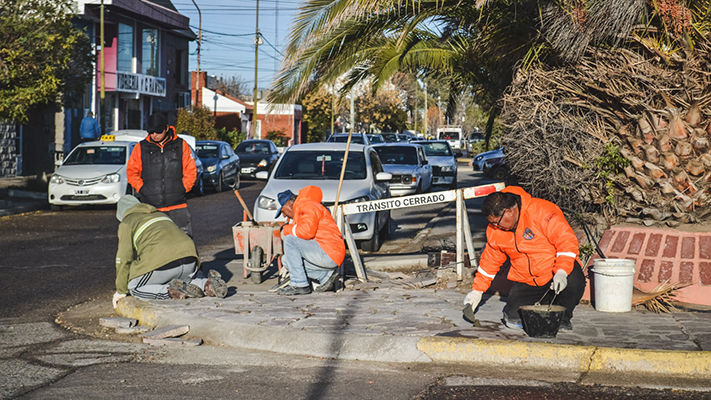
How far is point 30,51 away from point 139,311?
12.6m

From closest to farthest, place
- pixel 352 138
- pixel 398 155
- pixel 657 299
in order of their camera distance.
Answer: pixel 657 299, pixel 398 155, pixel 352 138

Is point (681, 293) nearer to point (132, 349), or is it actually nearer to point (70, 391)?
point (132, 349)

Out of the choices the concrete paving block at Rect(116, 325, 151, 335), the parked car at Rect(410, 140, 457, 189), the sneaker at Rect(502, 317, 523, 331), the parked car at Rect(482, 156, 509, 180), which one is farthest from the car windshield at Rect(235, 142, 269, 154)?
the sneaker at Rect(502, 317, 523, 331)

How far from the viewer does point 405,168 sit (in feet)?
72.2

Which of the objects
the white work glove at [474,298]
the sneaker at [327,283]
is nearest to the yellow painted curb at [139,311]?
the sneaker at [327,283]

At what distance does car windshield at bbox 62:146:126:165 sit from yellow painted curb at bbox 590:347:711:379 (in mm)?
14782

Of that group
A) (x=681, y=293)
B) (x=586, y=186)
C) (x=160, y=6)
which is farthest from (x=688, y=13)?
(x=160, y=6)

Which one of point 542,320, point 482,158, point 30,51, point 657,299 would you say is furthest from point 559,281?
point 482,158

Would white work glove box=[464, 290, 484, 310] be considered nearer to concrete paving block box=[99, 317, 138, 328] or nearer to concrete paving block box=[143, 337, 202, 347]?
concrete paving block box=[143, 337, 202, 347]

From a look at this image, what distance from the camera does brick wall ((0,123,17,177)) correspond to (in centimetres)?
2712

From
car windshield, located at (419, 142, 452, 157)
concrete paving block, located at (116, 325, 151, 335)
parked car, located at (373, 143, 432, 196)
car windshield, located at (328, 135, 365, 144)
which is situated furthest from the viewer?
car windshield, located at (328, 135, 365, 144)

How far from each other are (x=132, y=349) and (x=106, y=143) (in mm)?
13638

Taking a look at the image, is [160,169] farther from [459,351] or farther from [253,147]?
[253,147]

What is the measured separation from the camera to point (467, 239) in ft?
30.4
